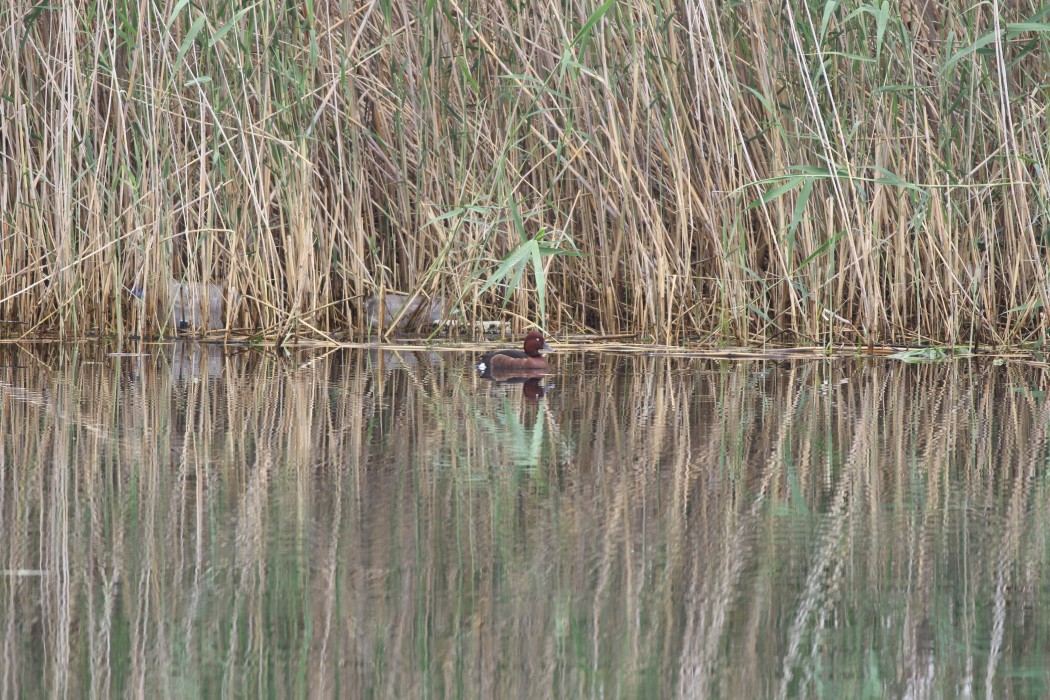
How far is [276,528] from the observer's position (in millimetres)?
2689

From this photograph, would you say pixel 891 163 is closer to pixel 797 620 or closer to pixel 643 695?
pixel 797 620

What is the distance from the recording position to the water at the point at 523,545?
194 cm

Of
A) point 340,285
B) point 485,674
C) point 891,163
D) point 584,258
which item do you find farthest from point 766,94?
point 485,674

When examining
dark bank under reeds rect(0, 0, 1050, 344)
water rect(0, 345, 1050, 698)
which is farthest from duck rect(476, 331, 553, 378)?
water rect(0, 345, 1050, 698)

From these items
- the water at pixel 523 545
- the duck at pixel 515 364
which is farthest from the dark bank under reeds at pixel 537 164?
the water at pixel 523 545

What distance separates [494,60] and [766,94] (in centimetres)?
122

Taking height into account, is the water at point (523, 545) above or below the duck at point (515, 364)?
below

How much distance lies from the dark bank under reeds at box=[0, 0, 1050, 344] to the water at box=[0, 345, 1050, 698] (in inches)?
54.6

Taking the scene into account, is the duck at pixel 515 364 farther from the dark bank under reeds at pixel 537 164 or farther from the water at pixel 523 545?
the water at pixel 523 545

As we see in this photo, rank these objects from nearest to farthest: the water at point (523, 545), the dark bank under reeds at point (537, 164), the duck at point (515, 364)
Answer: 1. the water at point (523, 545)
2. the duck at point (515, 364)
3. the dark bank under reeds at point (537, 164)

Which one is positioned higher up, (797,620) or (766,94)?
(766,94)

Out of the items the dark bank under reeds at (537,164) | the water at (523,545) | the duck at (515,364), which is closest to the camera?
the water at (523,545)

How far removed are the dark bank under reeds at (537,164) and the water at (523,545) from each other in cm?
139

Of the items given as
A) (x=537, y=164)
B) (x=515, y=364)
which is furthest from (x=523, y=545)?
(x=537, y=164)
